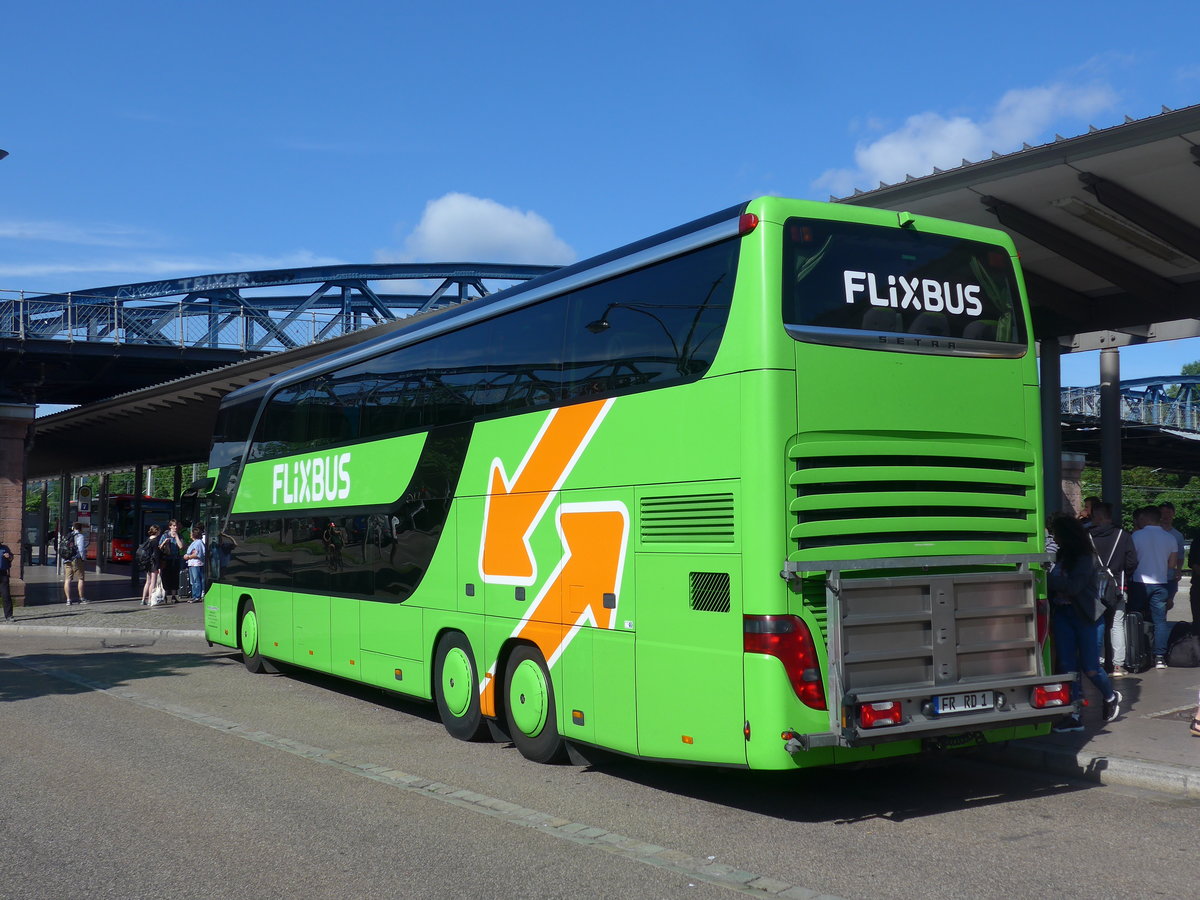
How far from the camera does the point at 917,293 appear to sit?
762 centimetres

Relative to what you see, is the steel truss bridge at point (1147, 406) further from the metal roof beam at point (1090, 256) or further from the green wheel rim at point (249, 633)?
the green wheel rim at point (249, 633)

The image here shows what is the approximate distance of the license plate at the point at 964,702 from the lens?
7152mm

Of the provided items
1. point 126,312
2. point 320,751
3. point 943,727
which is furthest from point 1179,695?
point 126,312

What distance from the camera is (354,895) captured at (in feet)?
18.4

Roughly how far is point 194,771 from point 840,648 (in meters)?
5.01

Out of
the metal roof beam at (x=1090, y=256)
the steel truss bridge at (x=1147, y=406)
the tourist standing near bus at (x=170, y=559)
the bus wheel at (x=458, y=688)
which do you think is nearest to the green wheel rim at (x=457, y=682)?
the bus wheel at (x=458, y=688)

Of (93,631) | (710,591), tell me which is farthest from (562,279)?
(93,631)

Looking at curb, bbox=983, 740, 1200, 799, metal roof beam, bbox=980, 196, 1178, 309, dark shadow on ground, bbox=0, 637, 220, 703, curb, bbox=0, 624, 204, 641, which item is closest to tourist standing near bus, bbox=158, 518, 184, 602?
curb, bbox=0, 624, 204, 641

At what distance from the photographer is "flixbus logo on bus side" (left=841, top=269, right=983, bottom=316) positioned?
7.40 m

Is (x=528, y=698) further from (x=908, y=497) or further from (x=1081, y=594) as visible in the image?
(x=1081, y=594)

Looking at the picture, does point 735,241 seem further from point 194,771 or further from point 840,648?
point 194,771

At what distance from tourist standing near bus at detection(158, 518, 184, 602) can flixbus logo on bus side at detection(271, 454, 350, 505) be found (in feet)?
48.8

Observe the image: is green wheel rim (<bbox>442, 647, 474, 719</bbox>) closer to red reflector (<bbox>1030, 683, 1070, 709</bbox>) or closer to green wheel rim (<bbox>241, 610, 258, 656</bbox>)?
red reflector (<bbox>1030, 683, 1070, 709</bbox>)

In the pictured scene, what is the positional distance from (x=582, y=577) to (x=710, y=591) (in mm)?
1485
